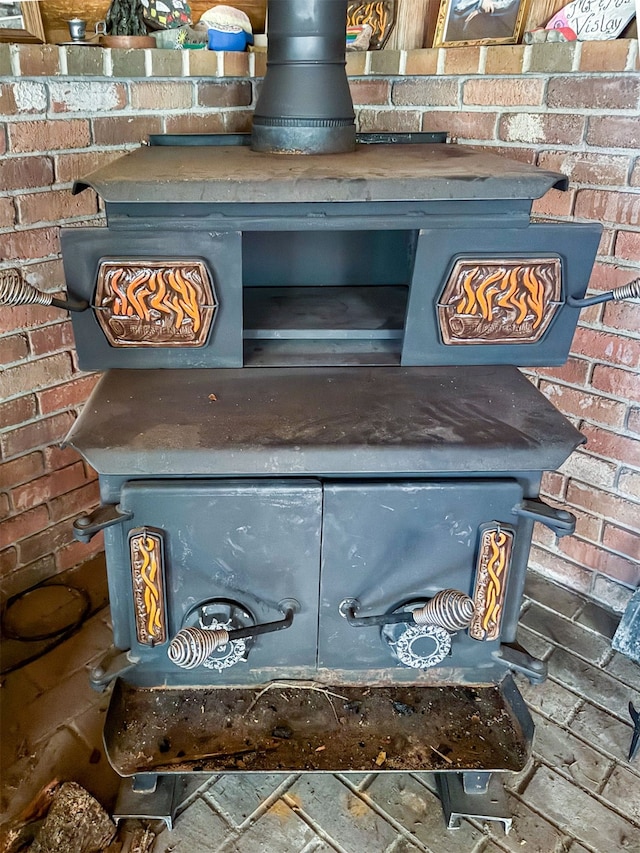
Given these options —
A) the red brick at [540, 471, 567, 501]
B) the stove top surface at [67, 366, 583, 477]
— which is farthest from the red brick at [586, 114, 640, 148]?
the red brick at [540, 471, 567, 501]

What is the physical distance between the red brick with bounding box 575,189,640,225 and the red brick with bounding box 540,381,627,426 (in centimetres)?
43

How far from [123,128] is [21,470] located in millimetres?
880

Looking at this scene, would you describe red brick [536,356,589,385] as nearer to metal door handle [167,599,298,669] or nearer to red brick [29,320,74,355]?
metal door handle [167,599,298,669]

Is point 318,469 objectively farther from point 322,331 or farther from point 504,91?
point 504,91

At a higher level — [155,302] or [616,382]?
[155,302]

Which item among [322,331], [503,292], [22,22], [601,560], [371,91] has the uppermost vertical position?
[22,22]

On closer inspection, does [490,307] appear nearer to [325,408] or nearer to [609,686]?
[325,408]

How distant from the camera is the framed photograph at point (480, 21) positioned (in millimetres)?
1690

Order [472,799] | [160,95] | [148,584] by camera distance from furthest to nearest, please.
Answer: [160,95], [472,799], [148,584]

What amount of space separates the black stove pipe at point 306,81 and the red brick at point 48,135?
1.63 feet

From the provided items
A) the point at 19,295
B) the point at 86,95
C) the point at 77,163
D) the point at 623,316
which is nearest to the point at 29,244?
the point at 77,163

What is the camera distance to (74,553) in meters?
1.99

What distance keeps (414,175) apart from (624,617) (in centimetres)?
123

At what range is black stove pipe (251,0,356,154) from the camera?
4.38ft
